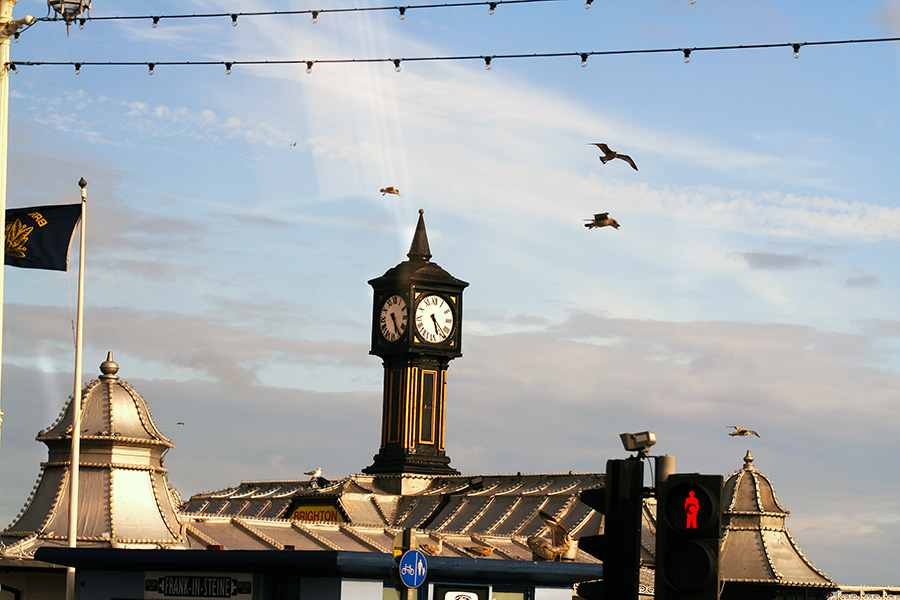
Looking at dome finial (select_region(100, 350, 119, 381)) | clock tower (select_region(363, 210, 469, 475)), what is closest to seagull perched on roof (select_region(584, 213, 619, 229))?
dome finial (select_region(100, 350, 119, 381))

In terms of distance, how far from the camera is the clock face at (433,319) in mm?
68938

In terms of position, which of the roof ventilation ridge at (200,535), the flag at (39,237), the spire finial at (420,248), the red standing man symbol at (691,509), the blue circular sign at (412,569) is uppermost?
the spire finial at (420,248)

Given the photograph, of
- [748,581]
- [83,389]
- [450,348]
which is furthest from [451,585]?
[450,348]

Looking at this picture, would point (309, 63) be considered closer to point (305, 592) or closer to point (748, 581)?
point (305, 592)

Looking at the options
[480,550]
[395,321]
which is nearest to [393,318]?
[395,321]

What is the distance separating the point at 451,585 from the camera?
27453 mm

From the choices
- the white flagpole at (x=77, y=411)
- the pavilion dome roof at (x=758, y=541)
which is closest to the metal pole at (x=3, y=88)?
the white flagpole at (x=77, y=411)

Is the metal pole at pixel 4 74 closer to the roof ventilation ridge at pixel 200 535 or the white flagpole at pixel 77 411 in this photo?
the white flagpole at pixel 77 411

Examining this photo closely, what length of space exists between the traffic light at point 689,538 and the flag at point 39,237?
72.2ft

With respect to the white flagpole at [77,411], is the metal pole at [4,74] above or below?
above

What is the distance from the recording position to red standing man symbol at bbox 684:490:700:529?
11609 millimetres

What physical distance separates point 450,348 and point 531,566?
4183 cm

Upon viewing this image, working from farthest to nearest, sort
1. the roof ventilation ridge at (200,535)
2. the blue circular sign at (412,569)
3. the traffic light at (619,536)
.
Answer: the roof ventilation ridge at (200,535)
the blue circular sign at (412,569)
the traffic light at (619,536)

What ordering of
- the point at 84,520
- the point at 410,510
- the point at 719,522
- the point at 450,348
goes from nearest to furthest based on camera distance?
the point at 719,522, the point at 84,520, the point at 410,510, the point at 450,348
